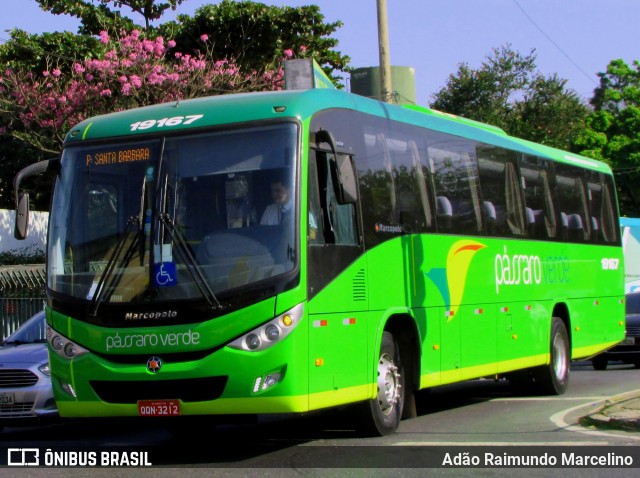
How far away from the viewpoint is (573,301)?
15.9 m

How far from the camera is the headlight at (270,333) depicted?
337 inches

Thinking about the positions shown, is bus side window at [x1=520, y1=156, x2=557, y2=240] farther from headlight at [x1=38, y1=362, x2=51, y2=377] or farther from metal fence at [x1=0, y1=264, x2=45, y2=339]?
metal fence at [x1=0, y1=264, x2=45, y2=339]

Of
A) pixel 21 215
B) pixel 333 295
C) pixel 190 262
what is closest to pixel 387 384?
pixel 333 295

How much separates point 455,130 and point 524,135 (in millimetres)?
35764

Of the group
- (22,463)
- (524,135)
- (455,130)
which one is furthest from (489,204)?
(524,135)

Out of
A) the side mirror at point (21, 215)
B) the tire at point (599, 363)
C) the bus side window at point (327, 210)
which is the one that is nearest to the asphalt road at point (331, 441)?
the bus side window at point (327, 210)

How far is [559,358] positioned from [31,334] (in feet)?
25.7

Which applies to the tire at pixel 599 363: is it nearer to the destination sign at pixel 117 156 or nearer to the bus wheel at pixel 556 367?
the bus wheel at pixel 556 367

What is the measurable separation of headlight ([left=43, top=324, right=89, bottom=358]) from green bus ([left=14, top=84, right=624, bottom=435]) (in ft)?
0.05

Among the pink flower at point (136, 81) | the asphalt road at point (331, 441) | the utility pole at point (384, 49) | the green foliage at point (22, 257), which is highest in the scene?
the pink flower at point (136, 81)

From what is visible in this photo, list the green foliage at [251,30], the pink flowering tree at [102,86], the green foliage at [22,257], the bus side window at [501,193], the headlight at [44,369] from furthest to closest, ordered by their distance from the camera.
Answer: the green foliage at [251,30], the pink flowering tree at [102,86], the green foliage at [22,257], the bus side window at [501,193], the headlight at [44,369]

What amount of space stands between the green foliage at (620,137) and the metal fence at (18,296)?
115ft

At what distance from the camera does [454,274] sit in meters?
12.1

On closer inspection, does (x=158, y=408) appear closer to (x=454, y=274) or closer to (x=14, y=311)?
(x=454, y=274)
